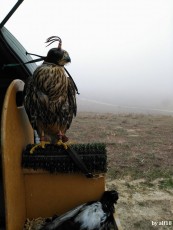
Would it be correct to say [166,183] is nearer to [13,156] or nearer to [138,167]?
[138,167]

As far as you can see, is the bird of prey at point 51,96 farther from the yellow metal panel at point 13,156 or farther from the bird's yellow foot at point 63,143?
the yellow metal panel at point 13,156

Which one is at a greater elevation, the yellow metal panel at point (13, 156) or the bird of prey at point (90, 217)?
the yellow metal panel at point (13, 156)

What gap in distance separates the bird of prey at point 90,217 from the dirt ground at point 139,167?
147 cm

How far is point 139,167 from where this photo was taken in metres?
5.84

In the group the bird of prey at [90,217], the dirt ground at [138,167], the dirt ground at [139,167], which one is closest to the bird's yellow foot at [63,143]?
the bird of prey at [90,217]

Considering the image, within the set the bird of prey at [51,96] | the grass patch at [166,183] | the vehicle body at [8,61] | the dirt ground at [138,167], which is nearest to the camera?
the bird of prey at [51,96]

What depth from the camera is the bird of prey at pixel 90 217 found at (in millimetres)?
2342

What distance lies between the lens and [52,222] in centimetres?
241

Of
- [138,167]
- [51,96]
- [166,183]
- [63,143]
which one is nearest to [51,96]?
[51,96]

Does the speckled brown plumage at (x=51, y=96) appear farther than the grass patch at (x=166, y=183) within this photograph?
No

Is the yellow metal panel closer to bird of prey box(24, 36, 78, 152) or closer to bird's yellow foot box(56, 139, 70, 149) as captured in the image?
bird of prey box(24, 36, 78, 152)

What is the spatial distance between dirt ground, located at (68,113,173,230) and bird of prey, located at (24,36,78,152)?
170cm

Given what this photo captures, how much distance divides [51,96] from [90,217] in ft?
3.09

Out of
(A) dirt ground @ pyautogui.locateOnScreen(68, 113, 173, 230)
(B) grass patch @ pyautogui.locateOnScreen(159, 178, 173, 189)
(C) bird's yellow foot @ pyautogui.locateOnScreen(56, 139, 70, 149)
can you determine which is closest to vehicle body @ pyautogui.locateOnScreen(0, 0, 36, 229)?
(C) bird's yellow foot @ pyautogui.locateOnScreen(56, 139, 70, 149)
